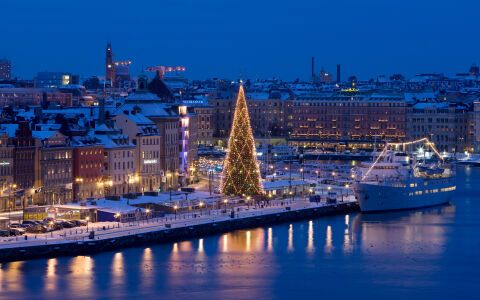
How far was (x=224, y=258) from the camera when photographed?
31.9 meters

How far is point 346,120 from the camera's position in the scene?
284 ft

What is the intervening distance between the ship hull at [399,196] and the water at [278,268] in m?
5.14

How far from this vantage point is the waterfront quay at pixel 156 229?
31203 millimetres

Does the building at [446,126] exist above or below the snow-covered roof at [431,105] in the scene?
below

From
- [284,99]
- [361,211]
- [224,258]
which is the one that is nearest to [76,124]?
[361,211]

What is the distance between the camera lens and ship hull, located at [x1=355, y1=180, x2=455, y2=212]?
43.7 m

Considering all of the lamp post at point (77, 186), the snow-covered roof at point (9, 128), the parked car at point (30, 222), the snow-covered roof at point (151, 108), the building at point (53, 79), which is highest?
the building at point (53, 79)

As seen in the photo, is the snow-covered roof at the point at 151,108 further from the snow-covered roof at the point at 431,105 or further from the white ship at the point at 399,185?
the snow-covered roof at the point at 431,105

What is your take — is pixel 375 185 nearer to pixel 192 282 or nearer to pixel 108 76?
pixel 192 282

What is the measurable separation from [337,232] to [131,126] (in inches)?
394

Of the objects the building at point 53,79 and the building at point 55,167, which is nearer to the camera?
the building at point 55,167

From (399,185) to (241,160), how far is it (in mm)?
7849

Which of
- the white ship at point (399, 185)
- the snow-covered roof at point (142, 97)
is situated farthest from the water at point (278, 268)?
the snow-covered roof at point (142, 97)

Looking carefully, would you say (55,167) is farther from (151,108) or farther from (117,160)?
(151,108)
